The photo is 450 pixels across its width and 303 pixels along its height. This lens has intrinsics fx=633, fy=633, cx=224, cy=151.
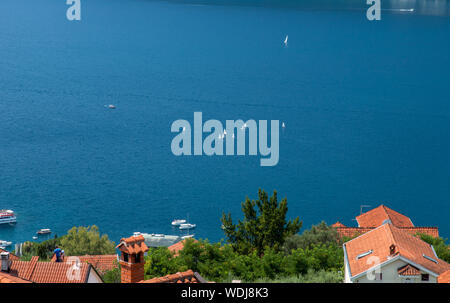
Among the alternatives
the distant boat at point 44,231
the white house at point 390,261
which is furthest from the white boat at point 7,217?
the white house at point 390,261

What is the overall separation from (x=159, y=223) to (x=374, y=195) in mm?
23552

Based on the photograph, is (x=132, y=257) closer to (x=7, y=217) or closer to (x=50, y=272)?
(x=50, y=272)

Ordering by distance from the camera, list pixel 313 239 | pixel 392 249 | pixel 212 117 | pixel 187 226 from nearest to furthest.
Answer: pixel 392 249 < pixel 313 239 < pixel 187 226 < pixel 212 117

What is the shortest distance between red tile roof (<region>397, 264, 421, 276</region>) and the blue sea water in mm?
40132

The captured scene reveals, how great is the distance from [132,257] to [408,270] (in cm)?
889

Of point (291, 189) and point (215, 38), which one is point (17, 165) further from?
point (215, 38)

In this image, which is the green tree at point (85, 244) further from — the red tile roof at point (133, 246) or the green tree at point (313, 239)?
the red tile roof at point (133, 246)

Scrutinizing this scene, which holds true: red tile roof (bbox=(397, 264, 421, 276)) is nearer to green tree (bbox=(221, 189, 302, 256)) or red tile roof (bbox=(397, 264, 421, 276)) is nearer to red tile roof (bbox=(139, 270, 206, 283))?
red tile roof (bbox=(139, 270, 206, 283))

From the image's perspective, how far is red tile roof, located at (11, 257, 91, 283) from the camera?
1631cm

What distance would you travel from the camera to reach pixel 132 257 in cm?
1442

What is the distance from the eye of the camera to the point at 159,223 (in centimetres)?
6131

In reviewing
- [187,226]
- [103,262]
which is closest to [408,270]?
[103,262]

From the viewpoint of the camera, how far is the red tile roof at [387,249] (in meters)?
19.2

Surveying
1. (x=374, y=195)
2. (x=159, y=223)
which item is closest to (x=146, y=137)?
(x=159, y=223)
